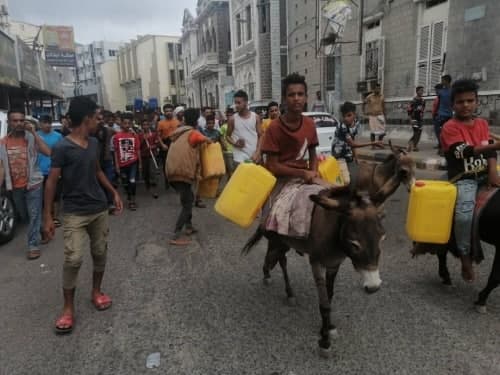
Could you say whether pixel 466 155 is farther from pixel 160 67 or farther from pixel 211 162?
pixel 160 67

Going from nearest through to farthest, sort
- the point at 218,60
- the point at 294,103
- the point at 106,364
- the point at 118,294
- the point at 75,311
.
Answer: the point at 106,364 < the point at 294,103 < the point at 75,311 < the point at 118,294 < the point at 218,60

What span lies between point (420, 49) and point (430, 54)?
0.54 metres

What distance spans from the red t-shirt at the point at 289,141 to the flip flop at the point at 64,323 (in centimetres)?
209

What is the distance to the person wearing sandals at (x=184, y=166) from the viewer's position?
202 inches

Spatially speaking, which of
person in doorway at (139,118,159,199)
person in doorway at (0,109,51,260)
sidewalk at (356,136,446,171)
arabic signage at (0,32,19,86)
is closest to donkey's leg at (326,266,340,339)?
person in doorway at (0,109,51,260)

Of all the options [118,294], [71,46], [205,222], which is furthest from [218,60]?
[118,294]

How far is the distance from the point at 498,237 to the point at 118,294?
3340mm

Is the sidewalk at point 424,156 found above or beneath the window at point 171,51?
beneath

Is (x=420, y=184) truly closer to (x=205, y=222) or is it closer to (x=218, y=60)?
(x=205, y=222)

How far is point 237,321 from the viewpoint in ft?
10.5

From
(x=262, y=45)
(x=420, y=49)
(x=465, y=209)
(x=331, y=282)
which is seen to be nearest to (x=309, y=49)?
(x=262, y=45)

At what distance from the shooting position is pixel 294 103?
300 cm

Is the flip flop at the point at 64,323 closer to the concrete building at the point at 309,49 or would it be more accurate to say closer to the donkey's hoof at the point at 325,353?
the donkey's hoof at the point at 325,353

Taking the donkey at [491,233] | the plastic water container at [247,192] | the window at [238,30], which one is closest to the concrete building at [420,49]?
the donkey at [491,233]
